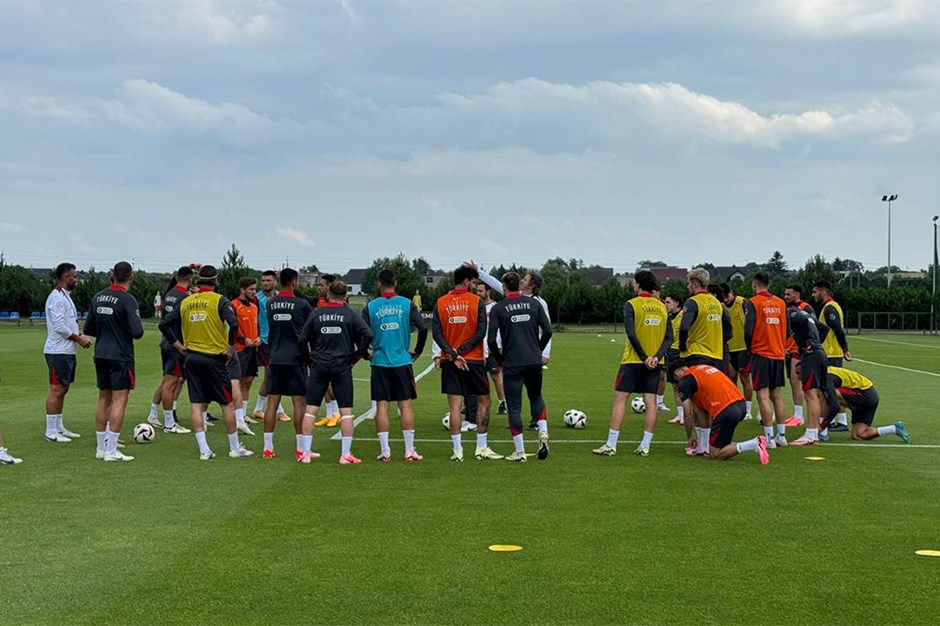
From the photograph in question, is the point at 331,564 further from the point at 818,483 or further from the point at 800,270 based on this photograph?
the point at 800,270

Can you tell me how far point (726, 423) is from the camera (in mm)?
11148

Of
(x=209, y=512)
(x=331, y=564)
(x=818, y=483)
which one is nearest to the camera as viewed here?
(x=331, y=564)

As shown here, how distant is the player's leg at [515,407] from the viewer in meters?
11.3

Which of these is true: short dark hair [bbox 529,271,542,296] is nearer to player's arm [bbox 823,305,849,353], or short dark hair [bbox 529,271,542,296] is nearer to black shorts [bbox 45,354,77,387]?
player's arm [bbox 823,305,849,353]

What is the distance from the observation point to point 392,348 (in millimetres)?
11289

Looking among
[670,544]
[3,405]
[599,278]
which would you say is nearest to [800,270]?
[3,405]

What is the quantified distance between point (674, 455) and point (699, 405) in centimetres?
72

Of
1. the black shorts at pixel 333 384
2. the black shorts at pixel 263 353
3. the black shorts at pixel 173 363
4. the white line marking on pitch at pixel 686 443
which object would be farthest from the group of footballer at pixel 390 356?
the black shorts at pixel 263 353

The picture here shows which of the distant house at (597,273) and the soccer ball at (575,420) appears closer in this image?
the soccer ball at (575,420)

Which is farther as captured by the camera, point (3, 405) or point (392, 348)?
point (3, 405)

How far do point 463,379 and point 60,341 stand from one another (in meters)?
5.38

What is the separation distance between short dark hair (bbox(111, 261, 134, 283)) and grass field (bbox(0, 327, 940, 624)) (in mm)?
2176

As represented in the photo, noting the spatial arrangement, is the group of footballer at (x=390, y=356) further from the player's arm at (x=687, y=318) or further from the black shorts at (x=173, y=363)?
the black shorts at (x=173, y=363)

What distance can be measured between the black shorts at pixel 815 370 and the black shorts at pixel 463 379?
15.4ft
